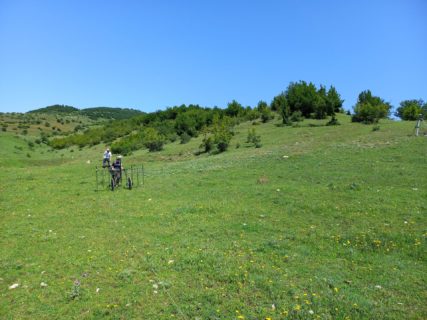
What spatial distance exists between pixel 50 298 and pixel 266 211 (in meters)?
8.76

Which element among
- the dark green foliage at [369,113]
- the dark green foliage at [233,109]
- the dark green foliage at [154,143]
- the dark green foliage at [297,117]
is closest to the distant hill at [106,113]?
the dark green foliage at [233,109]

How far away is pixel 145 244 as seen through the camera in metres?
10.4

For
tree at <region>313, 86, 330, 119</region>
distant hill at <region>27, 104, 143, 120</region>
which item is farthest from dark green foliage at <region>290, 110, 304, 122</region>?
distant hill at <region>27, 104, 143, 120</region>

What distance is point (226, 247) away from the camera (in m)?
10.0

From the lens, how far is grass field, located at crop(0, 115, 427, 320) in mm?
7051

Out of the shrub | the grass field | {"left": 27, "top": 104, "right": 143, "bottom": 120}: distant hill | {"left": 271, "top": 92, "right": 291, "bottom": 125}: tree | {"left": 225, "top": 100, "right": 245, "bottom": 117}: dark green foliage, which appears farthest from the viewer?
{"left": 27, "top": 104, "right": 143, "bottom": 120}: distant hill

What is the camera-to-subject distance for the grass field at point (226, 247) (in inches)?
278

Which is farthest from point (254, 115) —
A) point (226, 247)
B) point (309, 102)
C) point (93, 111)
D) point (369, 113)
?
point (93, 111)

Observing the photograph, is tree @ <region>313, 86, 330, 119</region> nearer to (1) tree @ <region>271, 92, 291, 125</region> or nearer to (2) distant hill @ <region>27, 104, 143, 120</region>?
(1) tree @ <region>271, 92, 291, 125</region>

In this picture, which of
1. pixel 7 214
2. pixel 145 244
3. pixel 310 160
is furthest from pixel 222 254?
pixel 310 160

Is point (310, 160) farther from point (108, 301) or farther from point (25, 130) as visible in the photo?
point (25, 130)

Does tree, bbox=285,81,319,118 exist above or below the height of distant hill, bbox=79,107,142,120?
below

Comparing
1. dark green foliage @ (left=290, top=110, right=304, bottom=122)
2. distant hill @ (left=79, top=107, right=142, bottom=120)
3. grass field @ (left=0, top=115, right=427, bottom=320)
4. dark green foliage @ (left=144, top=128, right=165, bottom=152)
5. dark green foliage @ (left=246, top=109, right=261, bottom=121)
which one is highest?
distant hill @ (left=79, top=107, right=142, bottom=120)

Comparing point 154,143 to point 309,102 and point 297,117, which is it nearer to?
point 297,117
